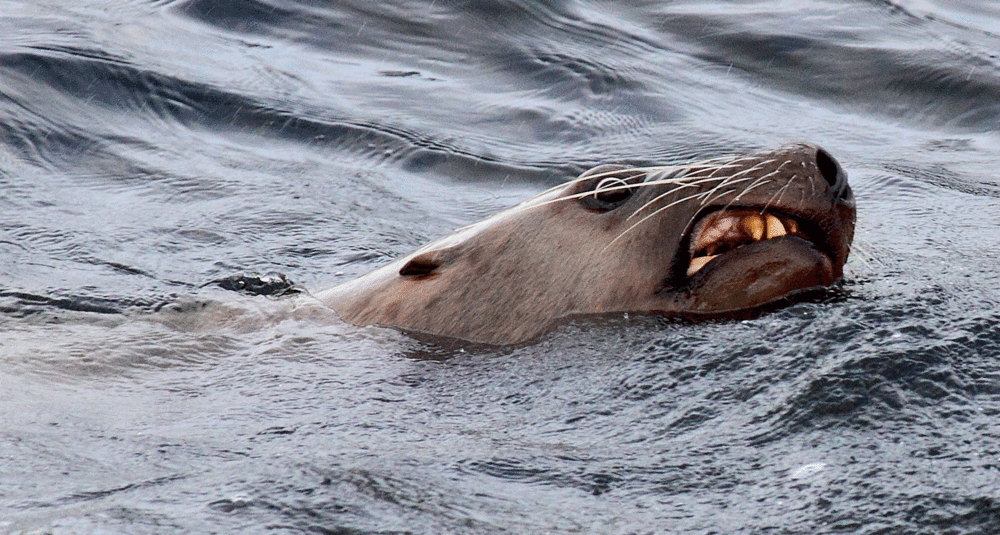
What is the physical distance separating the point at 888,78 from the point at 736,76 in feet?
3.18

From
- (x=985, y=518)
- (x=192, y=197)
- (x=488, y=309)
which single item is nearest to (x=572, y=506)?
(x=985, y=518)

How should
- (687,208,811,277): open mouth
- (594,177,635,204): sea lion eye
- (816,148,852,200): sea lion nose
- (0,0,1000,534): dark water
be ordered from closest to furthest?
(0,0,1000,534): dark water < (816,148,852,200): sea lion nose < (687,208,811,277): open mouth < (594,177,635,204): sea lion eye

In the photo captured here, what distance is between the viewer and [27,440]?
3.45 m

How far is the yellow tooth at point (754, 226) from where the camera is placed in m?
3.92

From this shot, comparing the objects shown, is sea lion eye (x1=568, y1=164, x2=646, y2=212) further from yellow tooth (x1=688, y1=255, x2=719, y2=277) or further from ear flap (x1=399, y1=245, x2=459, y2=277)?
ear flap (x1=399, y1=245, x2=459, y2=277)

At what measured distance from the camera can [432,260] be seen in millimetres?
4371

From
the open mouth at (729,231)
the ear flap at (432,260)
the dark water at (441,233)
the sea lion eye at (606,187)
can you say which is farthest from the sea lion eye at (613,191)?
the ear flap at (432,260)

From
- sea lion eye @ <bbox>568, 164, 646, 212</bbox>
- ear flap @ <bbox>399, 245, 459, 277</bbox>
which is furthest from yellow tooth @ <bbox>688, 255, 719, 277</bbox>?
ear flap @ <bbox>399, 245, 459, 277</bbox>

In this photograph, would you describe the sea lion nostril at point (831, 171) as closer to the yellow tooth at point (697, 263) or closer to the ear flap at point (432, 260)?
the yellow tooth at point (697, 263)

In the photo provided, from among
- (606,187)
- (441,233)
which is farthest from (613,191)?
(441,233)

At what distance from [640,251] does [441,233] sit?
8.64 ft

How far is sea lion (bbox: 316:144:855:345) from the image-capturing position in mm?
3768

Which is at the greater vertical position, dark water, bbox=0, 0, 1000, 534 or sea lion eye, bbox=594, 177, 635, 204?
sea lion eye, bbox=594, 177, 635, 204

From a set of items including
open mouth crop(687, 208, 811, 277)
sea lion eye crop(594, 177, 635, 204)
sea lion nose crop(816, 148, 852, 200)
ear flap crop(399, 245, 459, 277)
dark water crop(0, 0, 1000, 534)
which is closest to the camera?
dark water crop(0, 0, 1000, 534)
